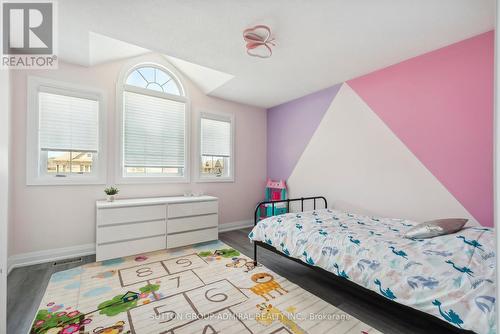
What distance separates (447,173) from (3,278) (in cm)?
398

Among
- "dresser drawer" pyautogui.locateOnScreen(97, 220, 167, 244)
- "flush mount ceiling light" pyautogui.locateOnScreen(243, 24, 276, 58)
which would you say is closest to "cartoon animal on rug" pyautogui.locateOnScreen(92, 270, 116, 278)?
"dresser drawer" pyautogui.locateOnScreen(97, 220, 167, 244)

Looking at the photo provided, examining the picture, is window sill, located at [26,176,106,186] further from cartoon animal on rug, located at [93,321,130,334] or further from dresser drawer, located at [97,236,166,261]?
cartoon animal on rug, located at [93,321,130,334]

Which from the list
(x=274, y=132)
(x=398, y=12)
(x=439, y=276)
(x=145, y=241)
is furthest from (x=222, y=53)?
(x=439, y=276)

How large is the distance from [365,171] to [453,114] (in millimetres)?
1180

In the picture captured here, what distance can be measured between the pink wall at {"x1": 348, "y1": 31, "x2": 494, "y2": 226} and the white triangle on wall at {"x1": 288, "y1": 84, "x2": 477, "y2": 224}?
0.13 meters

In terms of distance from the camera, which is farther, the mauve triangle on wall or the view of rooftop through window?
the mauve triangle on wall

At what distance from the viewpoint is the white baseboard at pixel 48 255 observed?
2.71 metres

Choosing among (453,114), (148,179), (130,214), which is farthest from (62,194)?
(453,114)

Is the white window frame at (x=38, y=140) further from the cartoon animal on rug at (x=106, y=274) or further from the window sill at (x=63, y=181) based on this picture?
the cartoon animal on rug at (x=106, y=274)

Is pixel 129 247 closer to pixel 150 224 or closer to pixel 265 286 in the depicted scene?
pixel 150 224

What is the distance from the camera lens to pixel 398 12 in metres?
2.08

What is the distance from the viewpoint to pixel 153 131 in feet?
12.3

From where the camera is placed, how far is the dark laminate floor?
5.65 feet

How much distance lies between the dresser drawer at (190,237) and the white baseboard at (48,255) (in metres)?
1.10
